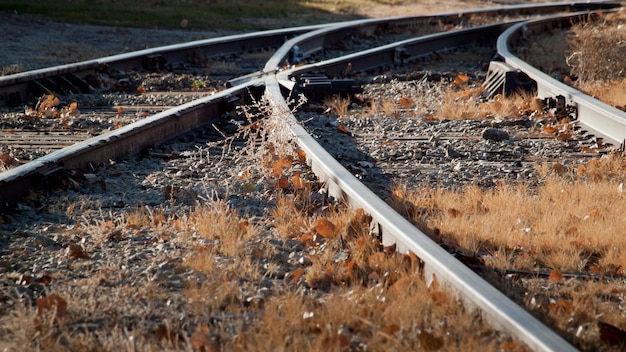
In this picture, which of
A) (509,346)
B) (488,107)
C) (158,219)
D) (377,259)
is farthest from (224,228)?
(488,107)

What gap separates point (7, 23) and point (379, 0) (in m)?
14.7

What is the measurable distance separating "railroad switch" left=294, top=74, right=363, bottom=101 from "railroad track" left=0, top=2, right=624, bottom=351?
1 cm

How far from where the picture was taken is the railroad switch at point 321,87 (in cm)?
938

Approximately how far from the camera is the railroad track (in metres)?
3.43

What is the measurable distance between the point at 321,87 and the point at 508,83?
2182mm

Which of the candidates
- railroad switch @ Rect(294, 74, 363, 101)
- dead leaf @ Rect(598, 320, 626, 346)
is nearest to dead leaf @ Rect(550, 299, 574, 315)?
dead leaf @ Rect(598, 320, 626, 346)

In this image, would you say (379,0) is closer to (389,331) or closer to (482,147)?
(482,147)

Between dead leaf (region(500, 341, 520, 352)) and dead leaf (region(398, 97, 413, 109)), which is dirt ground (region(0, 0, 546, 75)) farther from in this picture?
dead leaf (region(500, 341, 520, 352))

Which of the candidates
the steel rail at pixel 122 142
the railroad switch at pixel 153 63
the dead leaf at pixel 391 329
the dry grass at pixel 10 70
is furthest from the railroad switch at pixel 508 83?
the dead leaf at pixel 391 329

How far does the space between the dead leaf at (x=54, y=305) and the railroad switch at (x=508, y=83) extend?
277 inches

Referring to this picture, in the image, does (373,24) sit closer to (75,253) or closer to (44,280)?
(75,253)

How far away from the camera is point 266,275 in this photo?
4.09 metres

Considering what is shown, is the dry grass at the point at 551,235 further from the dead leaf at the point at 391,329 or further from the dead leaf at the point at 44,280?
the dead leaf at the point at 44,280

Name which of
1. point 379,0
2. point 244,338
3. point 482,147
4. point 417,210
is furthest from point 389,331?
point 379,0
